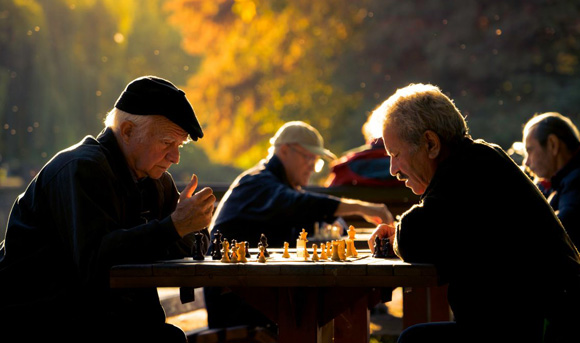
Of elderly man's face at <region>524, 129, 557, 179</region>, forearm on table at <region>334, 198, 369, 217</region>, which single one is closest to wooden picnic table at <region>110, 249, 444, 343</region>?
elderly man's face at <region>524, 129, 557, 179</region>

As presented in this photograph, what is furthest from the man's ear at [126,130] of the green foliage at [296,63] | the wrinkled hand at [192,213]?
the green foliage at [296,63]

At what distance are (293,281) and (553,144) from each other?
295 cm

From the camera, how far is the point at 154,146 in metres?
3.66

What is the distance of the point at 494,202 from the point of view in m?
3.07

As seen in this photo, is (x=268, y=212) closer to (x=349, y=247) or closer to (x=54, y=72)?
(x=349, y=247)

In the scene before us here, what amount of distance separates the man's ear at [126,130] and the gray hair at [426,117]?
1.08m

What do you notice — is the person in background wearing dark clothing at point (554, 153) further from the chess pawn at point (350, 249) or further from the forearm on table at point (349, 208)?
the chess pawn at point (350, 249)

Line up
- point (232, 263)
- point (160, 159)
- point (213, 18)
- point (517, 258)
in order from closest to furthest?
point (517, 258), point (232, 263), point (160, 159), point (213, 18)

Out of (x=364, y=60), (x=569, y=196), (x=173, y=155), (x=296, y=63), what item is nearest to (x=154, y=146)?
(x=173, y=155)

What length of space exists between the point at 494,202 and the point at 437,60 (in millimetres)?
13337

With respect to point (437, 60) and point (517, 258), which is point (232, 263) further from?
point (437, 60)

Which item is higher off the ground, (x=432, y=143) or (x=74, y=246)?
(x=432, y=143)

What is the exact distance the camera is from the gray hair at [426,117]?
10.7 feet

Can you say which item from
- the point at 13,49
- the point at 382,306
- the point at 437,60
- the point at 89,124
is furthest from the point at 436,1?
Result: the point at 89,124
